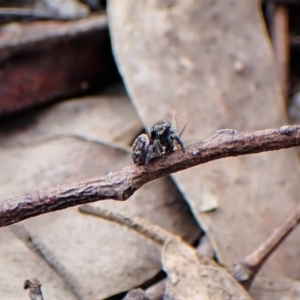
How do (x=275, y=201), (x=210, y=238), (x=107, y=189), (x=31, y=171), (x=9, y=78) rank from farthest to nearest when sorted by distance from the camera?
(x=9, y=78) < (x=31, y=171) < (x=275, y=201) < (x=210, y=238) < (x=107, y=189)

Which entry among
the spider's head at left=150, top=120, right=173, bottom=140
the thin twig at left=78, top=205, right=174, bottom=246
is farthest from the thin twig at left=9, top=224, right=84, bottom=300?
the spider's head at left=150, top=120, right=173, bottom=140

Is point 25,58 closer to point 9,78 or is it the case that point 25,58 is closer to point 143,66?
point 9,78

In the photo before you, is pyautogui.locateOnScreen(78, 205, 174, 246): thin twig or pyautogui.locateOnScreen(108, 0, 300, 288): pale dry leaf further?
pyautogui.locateOnScreen(108, 0, 300, 288): pale dry leaf

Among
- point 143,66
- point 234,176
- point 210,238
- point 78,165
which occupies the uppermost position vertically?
point 143,66

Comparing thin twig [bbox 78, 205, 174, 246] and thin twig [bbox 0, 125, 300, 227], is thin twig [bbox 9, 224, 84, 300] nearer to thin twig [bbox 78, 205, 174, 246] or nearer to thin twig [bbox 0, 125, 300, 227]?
thin twig [bbox 78, 205, 174, 246]

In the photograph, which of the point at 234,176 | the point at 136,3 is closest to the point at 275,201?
the point at 234,176

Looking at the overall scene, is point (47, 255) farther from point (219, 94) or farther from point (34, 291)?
point (219, 94)
